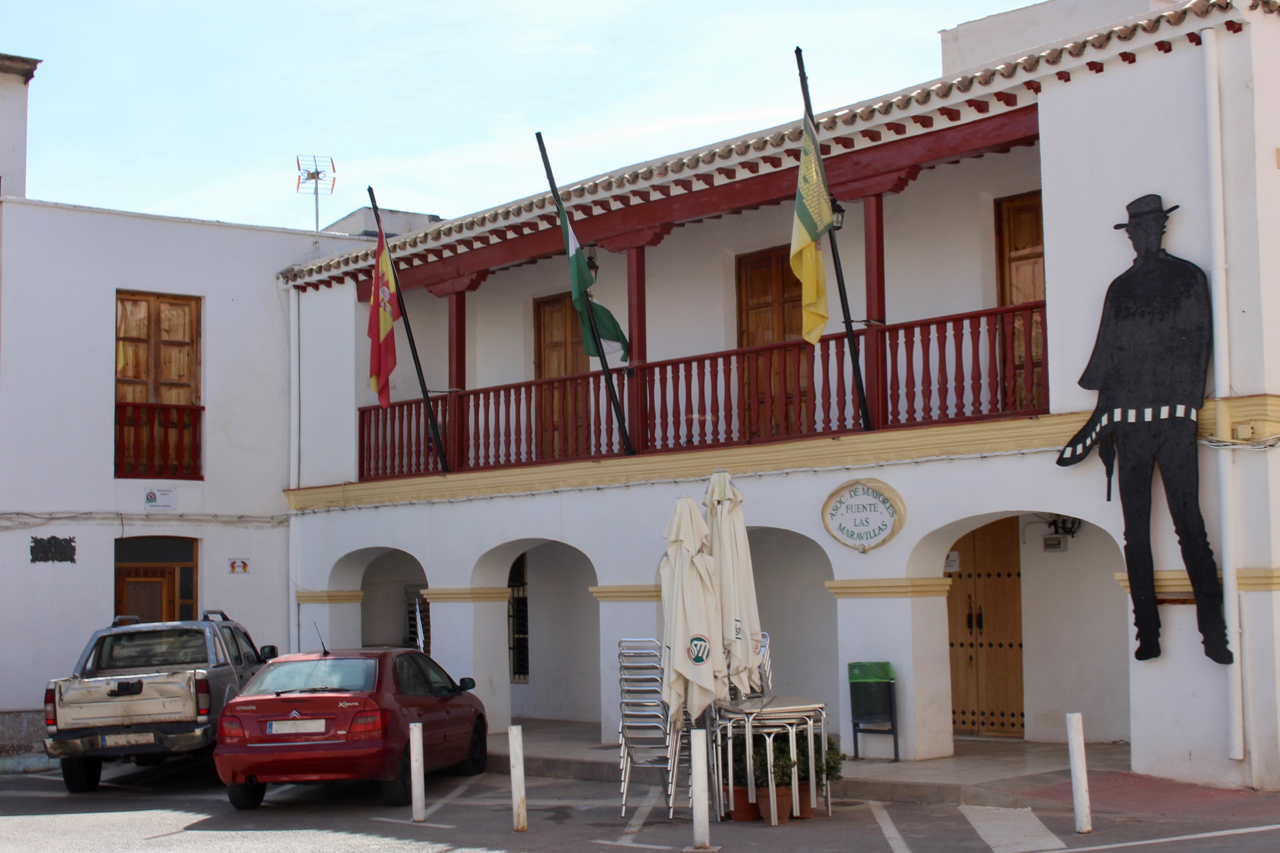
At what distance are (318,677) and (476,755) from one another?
2.27 meters

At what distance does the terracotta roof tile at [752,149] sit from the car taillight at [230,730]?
6.42 metres

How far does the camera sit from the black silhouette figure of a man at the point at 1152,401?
10.1 m

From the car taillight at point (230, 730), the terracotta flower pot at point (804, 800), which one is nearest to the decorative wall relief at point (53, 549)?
the car taillight at point (230, 730)

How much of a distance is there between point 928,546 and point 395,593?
974cm

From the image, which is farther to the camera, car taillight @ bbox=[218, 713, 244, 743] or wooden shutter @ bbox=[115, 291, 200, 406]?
wooden shutter @ bbox=[115, 291, 200, 406]

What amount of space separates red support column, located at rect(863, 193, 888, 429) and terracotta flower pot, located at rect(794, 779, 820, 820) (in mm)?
3638

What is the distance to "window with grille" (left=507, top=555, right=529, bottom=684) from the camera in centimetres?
1856

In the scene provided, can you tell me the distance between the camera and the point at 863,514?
1232 centimetres

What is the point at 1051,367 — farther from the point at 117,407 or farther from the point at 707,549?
the point at 117,407

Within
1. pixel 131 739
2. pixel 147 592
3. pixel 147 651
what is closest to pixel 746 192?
pixel 147 651

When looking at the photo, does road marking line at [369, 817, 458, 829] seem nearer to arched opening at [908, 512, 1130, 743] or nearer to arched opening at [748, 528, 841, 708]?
arched opening at [908, 512, 1130, 743]

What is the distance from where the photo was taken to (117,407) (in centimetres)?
1742

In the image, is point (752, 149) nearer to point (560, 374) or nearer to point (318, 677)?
point (560, 374)

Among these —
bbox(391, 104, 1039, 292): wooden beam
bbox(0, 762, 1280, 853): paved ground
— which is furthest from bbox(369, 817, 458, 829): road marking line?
bbox(391, 104, 1039, 292): wooden beam
